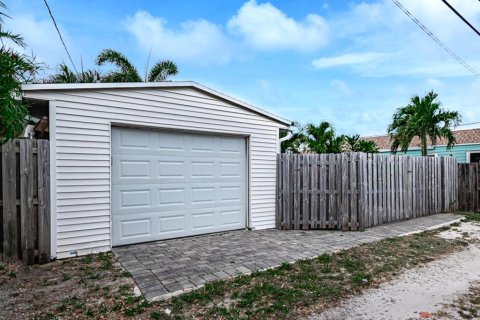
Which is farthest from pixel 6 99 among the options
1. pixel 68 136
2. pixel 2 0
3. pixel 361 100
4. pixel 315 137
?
pixel 361 100

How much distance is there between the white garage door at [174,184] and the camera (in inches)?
204

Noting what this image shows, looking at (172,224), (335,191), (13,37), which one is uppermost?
(13,37)

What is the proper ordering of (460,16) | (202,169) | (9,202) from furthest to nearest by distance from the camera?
1. (202,169)
2. (460,16)
3. (9,202)

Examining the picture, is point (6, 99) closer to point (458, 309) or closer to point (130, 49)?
point (458, 309)

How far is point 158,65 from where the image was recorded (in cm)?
1312

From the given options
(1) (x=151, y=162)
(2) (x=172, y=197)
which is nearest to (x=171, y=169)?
(1) (x=151, y=162)

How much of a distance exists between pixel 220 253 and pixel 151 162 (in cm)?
214

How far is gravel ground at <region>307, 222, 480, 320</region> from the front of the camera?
2820 mm

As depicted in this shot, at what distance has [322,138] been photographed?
45.0 feet

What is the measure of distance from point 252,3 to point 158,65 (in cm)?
649

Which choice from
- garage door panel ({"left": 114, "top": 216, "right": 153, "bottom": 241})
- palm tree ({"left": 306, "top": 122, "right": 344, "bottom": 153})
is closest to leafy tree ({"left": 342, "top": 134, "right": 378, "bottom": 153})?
palm tree ({"left": 306, "top": 122, "right": 344, "bottom": 153})

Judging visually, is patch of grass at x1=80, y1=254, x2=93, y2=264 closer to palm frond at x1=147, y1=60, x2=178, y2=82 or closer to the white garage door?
the white garage door

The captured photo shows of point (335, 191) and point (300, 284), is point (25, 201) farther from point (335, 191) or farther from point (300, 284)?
point (335, 191)

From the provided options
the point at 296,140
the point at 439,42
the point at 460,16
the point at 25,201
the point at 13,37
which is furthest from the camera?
the point at 296,140
